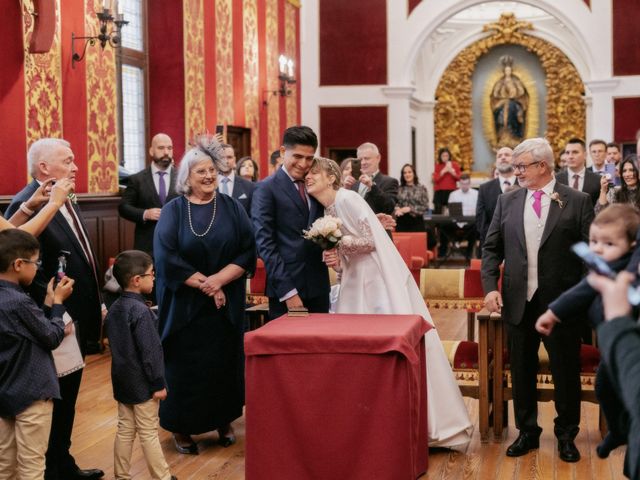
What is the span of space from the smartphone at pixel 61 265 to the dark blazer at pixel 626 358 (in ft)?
8.99

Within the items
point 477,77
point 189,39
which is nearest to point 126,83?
Result: point 189,39

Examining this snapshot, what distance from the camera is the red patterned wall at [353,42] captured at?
18391 millimetres

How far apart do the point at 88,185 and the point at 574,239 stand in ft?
17.2

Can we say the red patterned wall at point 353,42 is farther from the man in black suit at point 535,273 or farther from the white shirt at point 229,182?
the man in black suit at point 535,273

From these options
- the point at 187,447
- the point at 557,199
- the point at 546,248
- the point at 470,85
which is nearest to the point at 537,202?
the point at 557,199

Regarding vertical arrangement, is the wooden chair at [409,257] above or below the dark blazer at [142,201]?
below

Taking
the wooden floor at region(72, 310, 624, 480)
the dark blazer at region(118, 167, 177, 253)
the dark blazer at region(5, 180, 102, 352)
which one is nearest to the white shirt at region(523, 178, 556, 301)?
the wooden floor at region(72, 310, 624, 480)

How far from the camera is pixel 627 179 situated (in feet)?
21.5

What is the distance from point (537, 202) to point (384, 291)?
967mm

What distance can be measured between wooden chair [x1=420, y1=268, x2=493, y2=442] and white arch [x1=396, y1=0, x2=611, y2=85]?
1205cm

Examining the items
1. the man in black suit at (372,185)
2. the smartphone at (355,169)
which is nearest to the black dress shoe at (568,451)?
the man in black suit at (372,185)

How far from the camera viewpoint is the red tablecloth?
167 inches

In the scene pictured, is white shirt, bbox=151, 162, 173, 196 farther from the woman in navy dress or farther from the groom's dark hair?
the groom's dark hair

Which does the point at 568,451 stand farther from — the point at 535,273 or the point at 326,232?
the point at 326,232
